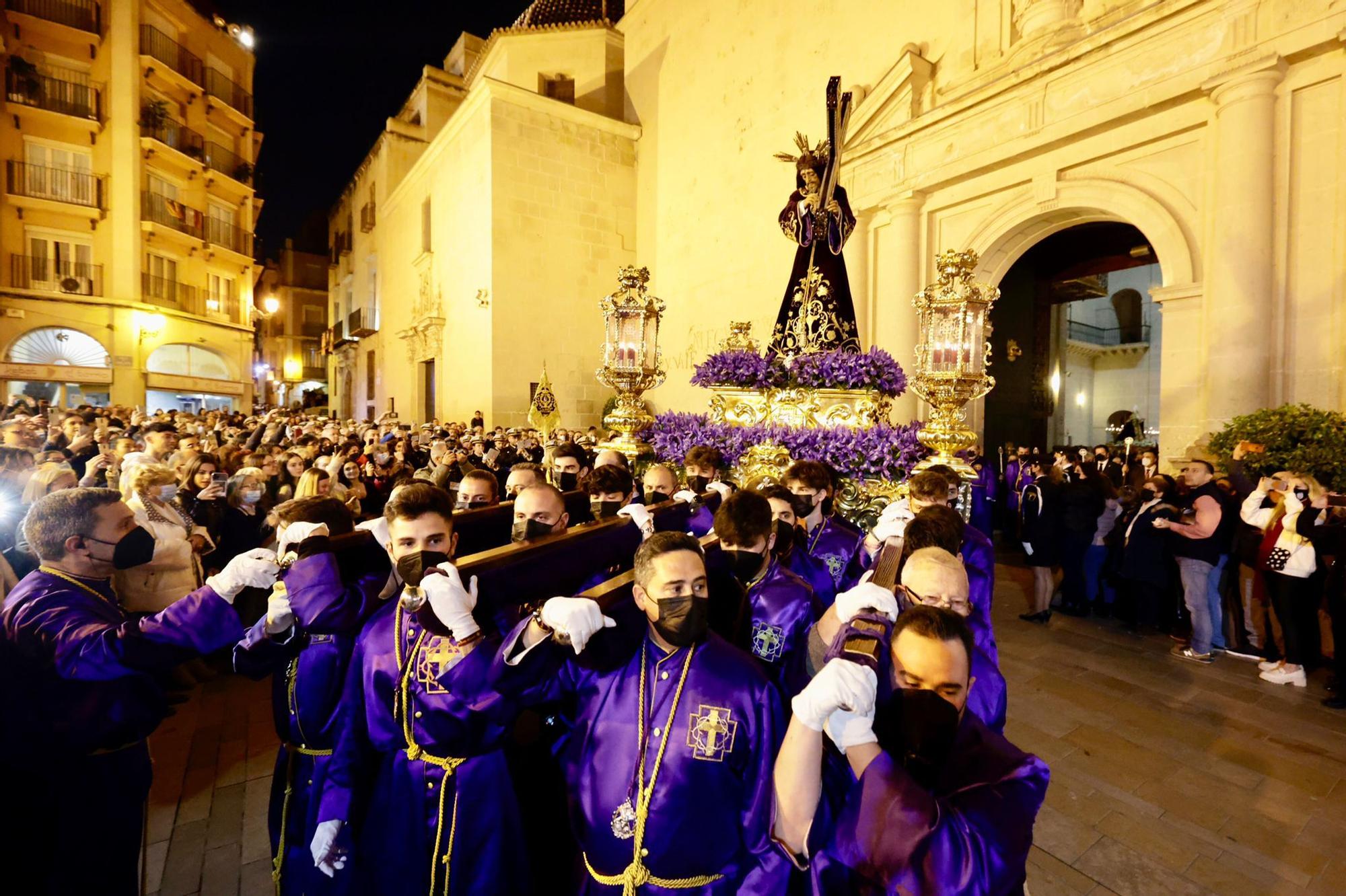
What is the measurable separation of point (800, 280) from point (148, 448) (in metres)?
6.94

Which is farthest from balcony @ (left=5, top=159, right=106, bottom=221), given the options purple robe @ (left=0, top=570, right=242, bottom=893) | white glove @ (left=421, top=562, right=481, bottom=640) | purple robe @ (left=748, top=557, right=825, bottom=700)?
purple robe @ (left=748, top=557, right=825, bottom=700)

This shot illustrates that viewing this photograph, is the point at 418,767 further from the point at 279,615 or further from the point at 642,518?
the point at 642,518

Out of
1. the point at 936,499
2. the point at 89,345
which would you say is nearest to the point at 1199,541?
the point at 936,499

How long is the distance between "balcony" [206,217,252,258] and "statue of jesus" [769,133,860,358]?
88.3 ft

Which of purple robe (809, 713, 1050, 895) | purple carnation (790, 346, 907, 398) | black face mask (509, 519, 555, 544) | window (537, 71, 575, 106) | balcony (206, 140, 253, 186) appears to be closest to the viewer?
purple robe (809, 713, 1050, 895)

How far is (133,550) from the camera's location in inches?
106

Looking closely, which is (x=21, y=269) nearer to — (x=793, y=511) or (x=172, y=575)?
(x=172, y=575)

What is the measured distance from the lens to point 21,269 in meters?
20.4

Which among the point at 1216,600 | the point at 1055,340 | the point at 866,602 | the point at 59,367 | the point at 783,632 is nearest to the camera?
the point at 866,602

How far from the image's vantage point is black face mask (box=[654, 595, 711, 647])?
1.94m

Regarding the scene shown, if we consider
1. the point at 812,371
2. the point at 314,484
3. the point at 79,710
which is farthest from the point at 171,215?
the point at 79,710

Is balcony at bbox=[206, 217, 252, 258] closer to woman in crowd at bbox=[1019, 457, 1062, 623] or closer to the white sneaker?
woman in crowd at bbox=[1019, 457, 1062, 623]

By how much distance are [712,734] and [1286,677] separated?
5.63 meters

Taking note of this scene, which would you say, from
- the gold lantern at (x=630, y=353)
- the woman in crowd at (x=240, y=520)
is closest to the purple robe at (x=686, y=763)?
the woman in crowd at (x=240, y=520)
